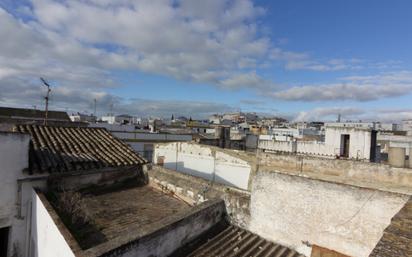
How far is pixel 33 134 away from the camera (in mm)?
11195

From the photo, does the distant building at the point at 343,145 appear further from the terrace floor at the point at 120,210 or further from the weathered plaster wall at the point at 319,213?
the terrace floor at the point at 120,210

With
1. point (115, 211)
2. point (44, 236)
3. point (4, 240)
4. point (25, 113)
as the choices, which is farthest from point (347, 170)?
point (25, 113)

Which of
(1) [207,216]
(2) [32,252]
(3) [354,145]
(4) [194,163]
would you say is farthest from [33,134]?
(3) [354,145]

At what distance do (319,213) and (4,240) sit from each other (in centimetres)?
908

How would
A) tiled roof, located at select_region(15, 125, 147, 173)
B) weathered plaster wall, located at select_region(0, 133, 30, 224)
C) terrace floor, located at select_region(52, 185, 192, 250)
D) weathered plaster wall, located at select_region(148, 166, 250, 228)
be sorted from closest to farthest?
terrace floor, located at select_region(52, 185, 192, 250)
weathered plaster wall, located at select_region(0, 133, 30, 224)
weathered plaster wall, located at select_region(148, 166, 250, 228)
tiled roof, located at select_region(15, 125, 147, 173)

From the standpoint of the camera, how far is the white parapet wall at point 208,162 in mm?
15561

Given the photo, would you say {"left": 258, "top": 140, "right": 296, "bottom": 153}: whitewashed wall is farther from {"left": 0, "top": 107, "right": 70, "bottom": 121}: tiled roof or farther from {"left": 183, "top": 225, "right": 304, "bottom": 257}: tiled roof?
{"left": 0, "top": 107, "right": 70, "bottom": 121}: tiled roof

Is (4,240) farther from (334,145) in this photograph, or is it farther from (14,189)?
(334,145)

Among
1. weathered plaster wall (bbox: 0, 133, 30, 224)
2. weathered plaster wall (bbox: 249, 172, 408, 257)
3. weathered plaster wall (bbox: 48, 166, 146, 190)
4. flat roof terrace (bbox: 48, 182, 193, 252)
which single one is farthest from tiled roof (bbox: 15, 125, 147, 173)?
weathered plaster wall (bbox: 249, 172, 408, 257)

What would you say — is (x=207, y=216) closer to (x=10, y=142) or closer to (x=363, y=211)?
(x=363, y=211)

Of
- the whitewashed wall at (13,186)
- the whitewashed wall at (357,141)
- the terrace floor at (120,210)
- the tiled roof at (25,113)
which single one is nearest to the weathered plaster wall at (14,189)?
the whitewashed wall at (13,186)

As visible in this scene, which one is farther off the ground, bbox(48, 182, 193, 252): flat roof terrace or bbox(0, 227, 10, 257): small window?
bbox(48, 182, 193, 252): flat roof terrace

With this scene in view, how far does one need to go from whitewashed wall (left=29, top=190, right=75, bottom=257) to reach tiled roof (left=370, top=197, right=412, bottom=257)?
16.4ft

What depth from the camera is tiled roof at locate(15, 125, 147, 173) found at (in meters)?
9.55
